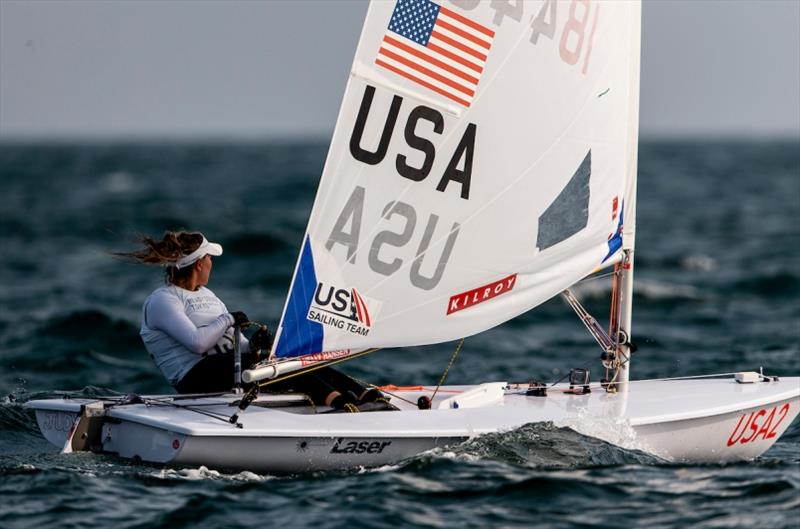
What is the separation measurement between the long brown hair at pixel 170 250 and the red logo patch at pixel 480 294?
4.92 feet

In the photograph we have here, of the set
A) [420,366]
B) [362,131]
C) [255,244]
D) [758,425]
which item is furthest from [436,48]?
[255,244]

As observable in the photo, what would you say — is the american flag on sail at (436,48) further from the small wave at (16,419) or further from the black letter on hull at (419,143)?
the small wave at (16,419)

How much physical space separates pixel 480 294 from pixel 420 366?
484cm

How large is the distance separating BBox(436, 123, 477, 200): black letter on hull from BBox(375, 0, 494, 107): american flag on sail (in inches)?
6.9

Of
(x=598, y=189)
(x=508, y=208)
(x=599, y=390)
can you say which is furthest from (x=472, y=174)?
(x=599, y=390)

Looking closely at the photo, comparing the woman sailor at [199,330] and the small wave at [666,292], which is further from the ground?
the small wave at [666,292]

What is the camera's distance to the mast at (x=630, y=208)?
771 centimetres

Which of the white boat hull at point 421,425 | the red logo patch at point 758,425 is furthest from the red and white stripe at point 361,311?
the red logo patch at point 758,425

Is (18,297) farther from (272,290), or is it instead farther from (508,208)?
(508,208)

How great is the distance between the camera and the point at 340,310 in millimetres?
7102

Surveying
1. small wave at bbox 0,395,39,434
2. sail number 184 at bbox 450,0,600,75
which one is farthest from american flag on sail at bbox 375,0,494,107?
small wave at bbox 0,395,39,434

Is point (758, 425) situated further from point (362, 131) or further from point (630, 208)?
point (362, 131)

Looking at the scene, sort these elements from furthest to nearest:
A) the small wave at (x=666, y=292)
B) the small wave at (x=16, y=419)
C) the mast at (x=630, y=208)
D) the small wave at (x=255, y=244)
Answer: the small wave at (x=255, y=244)
the small wave at (x=666, y=292)
the small wave at (x=16, y=419)
the mast at (x=630, y=208)

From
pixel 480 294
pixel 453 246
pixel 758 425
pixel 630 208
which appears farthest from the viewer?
pixel 630 208
